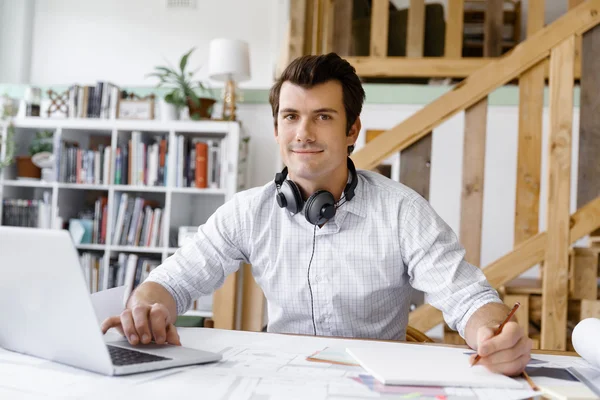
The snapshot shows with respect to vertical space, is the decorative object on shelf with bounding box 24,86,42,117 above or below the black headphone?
above

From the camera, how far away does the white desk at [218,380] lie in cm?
72

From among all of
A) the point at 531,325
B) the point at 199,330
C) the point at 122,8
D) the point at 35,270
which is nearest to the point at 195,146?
the point at 122,8

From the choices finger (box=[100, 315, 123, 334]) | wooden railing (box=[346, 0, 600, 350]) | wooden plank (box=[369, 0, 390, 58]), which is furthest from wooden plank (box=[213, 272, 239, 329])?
wooden plank (box=[369, 0, 390, 58])

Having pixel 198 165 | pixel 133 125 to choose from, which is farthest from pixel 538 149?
pixel 133 125

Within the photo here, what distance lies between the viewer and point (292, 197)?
57.1 inches

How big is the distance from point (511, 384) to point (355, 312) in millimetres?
628

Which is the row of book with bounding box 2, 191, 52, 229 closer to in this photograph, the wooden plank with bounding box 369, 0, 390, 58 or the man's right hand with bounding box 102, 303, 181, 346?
the wooden plank with bounding box 369, 0, 390, 58

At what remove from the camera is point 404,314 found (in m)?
1.50

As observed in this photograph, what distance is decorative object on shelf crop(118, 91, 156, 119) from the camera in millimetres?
3881

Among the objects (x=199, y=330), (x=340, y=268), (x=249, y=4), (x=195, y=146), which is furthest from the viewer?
(x=249, y=4)

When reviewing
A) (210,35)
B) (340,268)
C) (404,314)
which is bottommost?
(404,314)

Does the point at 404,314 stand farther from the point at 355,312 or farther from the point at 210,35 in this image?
the point at 210,35

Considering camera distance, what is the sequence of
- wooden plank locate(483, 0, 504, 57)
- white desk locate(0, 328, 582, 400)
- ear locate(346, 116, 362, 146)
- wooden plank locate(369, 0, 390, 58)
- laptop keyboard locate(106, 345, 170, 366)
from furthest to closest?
1. wooden plank locate(483, 0, 504, 57)
2. wooden plank locate(369, 0, 390, 58)
3. ear locate(346, 116, 362, 146)
4. laptop keyboard locate(106, 345, 170, 366)
5. white desk locate(0, 328, 582, 400)

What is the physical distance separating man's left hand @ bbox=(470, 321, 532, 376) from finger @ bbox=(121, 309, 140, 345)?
0.57 meters
